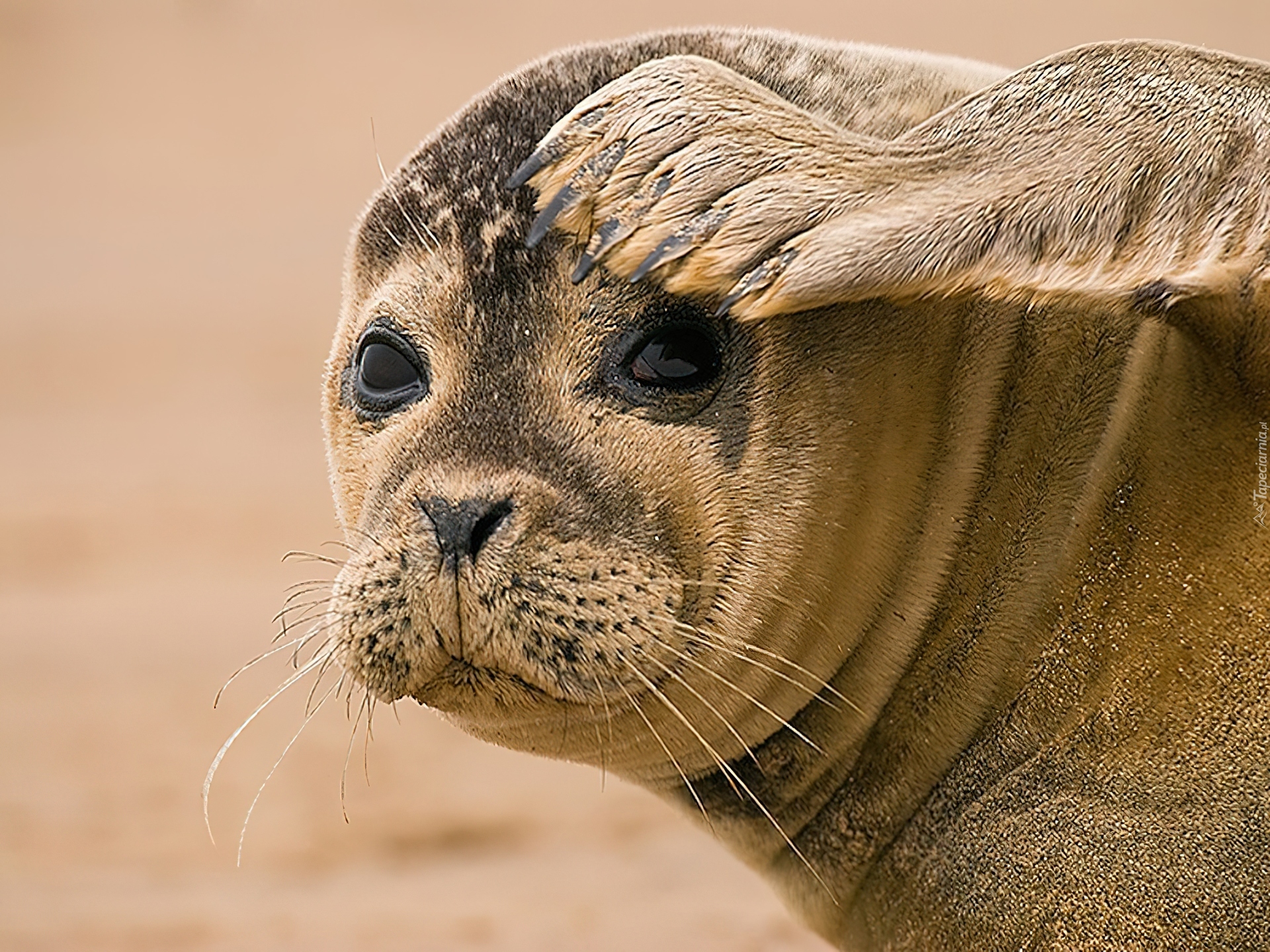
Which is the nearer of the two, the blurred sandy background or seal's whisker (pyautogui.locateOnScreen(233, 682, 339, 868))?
seal's whisker (pyautogui.locateOnScreen(233, 682, 339, 868))

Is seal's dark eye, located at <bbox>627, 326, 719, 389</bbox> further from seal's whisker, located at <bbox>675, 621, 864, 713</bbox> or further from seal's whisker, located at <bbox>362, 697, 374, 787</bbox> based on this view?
seal's whisker, located at <bbox>362, 697, 374, 787</bbox>

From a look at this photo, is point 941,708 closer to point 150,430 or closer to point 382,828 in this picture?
point 382,828

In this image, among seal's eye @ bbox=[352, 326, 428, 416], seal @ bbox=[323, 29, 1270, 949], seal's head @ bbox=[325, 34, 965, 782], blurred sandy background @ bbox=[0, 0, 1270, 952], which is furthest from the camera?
blurred sandy background @ bbox=[0, 0, 1270, 952]

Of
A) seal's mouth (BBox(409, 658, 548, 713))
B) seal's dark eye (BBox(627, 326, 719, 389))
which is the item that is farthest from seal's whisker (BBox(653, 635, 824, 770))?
seal's dark eye (BBox(627, 326, 719, 389))

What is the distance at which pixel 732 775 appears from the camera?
7.93 feet

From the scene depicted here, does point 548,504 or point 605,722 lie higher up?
point 548,504

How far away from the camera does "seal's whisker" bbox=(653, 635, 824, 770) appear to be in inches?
86.8

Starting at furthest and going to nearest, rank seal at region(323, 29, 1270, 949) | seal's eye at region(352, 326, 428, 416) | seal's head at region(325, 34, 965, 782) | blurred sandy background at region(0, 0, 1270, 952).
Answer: blurred sandy background at region(0, 0, 1270, 952) < seal's eye at region(352, 326, 428, 416) < seal's head at region(325, 34, 965, 782) < seal at region(323, 29, 1270, 949)

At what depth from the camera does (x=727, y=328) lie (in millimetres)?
2199

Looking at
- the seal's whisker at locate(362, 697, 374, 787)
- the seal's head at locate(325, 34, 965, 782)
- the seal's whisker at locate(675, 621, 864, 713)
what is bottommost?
the seal's whisker at locate(362, 697, 374, 787)

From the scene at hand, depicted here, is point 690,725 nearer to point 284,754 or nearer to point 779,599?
point 779,599

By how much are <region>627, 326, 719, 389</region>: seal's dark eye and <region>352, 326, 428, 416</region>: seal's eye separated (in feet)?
1.04

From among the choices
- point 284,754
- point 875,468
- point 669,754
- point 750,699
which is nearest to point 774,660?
point 750,699

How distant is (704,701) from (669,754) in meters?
0.12
